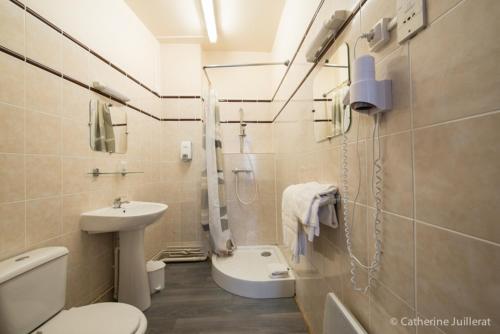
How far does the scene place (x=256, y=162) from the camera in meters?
2.63

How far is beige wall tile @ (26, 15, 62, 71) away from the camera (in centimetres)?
117

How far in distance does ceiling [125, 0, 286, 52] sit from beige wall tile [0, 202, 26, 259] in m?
2.09

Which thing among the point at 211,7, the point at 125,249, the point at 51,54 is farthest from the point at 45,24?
the point at 125,249

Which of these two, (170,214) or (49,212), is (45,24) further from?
(170,214)

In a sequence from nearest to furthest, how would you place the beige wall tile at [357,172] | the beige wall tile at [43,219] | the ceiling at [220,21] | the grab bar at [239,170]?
the beige wall tile at [357,172] → the beige wall tile at [43,219] → the ceiling at [220,21] → the grab bar at [239,170]

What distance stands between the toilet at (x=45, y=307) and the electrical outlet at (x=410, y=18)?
1.55 m

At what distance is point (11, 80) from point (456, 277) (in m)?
1.91

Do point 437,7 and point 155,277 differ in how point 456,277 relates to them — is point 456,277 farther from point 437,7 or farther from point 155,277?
point 155,277

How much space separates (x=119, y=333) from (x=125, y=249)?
0.79m

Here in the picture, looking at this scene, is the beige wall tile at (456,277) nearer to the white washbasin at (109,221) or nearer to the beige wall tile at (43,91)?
the white washbasin at (109,221)

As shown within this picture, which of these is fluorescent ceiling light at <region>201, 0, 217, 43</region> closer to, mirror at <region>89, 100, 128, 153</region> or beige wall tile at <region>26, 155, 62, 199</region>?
mirror at <region>89, 100, 128, 153</region>

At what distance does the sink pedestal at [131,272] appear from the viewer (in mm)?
1646

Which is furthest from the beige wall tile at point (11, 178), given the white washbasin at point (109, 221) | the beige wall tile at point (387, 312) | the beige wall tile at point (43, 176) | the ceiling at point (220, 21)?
the ceiling at point (220, 21)

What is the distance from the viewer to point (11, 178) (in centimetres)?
107
